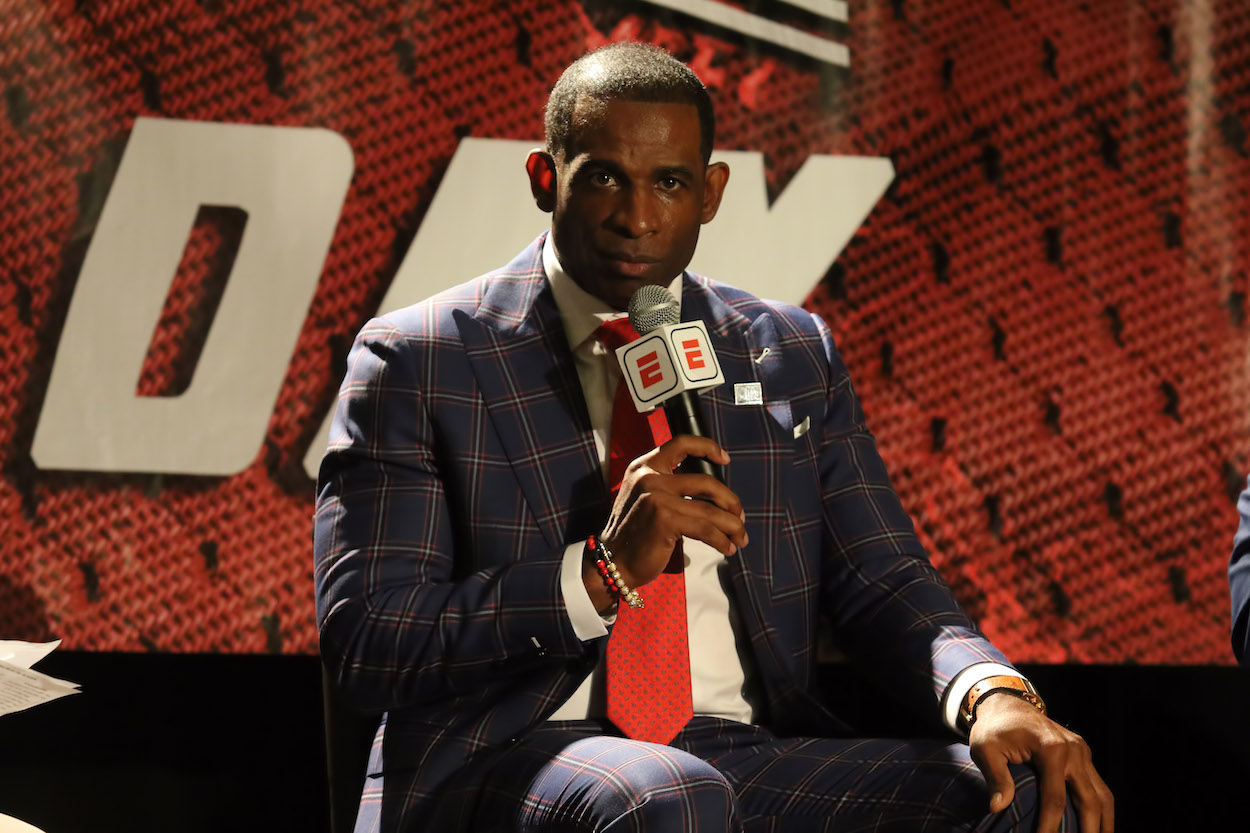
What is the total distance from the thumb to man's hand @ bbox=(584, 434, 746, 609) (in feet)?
1.32

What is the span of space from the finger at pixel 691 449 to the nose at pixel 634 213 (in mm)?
429

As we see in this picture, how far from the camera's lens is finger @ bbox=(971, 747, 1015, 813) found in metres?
1.49

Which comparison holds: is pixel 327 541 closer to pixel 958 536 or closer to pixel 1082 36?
pixel 958 536

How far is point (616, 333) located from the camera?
185 cm

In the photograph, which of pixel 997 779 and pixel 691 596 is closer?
pixel 997 779

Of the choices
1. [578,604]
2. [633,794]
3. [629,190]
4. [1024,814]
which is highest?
[629,190]

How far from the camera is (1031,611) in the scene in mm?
2723

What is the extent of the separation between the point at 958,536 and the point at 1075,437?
0.33 meters

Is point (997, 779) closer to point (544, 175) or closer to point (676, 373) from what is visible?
point (676, 373)

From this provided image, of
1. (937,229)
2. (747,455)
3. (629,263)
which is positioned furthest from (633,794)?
(937,229)

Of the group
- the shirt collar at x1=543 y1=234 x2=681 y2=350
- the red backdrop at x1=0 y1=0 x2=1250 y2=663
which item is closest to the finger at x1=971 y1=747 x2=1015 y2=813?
the shirt collar at x1=543 y1=234 x2=681 y2=350

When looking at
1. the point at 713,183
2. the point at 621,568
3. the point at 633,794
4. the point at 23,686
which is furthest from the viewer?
the point at 713,183

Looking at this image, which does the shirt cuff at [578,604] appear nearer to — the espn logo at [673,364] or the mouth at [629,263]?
the espn logo at [673,364]

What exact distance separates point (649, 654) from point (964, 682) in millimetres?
421
